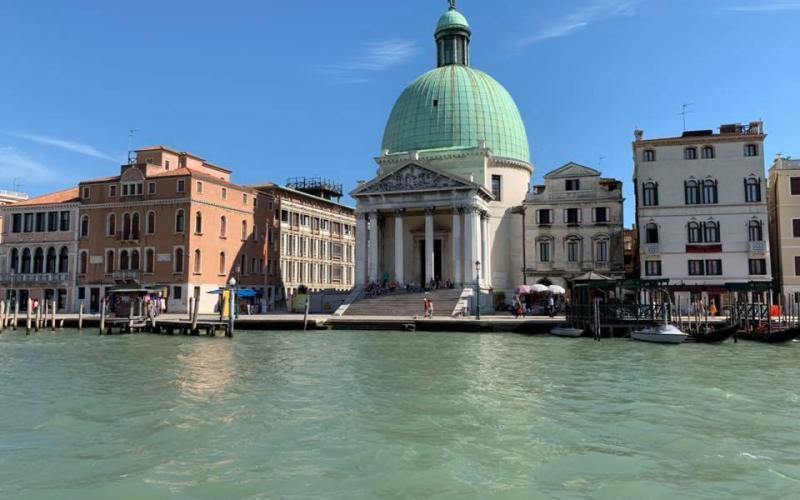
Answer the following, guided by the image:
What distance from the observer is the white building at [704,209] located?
40.6 m

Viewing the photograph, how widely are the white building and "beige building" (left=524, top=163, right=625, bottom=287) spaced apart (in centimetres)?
197

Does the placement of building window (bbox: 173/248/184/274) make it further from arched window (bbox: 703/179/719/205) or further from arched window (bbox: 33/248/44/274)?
arched window (bbox: 703/179/719/205)

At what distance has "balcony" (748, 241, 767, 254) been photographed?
40156 millimetres

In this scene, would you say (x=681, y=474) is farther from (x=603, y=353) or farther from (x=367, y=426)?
(x=603, y=353)

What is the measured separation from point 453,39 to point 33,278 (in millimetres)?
37610

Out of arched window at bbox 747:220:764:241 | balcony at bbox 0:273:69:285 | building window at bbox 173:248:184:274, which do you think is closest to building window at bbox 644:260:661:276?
arched window at bbox 747:220:764:241

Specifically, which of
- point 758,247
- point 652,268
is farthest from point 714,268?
point 652,268

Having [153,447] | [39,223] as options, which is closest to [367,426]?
[153,447]

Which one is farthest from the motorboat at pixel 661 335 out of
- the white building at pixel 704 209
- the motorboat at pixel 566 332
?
the white building at pixel 704 209

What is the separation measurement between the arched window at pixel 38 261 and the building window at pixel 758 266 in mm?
49295

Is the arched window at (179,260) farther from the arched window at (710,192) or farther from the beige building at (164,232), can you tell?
the arched window at (710,192)

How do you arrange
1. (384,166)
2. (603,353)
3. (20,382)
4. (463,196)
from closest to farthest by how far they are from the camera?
(20,382)
(603,353)
(463,196)
(384,166)

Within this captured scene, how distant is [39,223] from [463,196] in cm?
3234

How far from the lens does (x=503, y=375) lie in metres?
17.6
